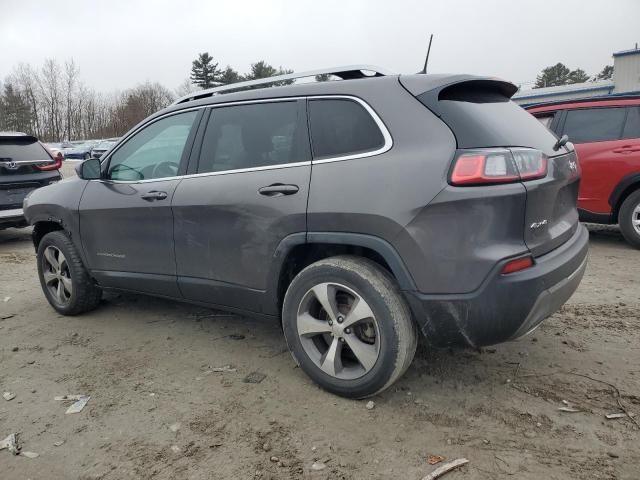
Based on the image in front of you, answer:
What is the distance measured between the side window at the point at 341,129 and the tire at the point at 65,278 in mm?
2536

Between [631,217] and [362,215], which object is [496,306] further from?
[631,217]

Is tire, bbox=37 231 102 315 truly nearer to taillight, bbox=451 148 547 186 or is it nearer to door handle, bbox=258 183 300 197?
door handle, bbox=258 183 300 197

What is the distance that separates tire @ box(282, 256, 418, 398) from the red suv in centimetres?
476

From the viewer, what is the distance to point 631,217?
6145 mm

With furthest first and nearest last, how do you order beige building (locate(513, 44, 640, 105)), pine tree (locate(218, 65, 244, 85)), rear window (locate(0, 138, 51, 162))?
1. pine tree (locate(218, 65, 244, 85))
2. beige building (locate(513, 44, 640, 105))
3. rear window (locate(0, 138, 51, 162))

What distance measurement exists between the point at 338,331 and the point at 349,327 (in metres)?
0.07

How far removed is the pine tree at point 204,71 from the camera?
5966 centimetres

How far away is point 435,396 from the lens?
2.91 meters

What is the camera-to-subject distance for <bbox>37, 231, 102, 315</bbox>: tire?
171 inches

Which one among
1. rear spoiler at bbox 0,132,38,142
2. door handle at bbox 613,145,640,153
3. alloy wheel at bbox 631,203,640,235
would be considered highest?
rear spoiler at bbox 0,132,38,142

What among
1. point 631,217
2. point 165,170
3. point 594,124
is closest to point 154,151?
point 165,170

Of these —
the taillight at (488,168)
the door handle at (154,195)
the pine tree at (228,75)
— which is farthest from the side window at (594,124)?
the pine tree at (228,75)

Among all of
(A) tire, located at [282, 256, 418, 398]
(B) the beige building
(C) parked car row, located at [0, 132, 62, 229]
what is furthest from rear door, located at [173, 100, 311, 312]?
(B) the beige building

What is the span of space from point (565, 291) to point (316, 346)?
139cm
